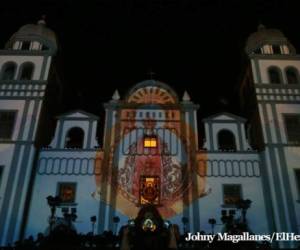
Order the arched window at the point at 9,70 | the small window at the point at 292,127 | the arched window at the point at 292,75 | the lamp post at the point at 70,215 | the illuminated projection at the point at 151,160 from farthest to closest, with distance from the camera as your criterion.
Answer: the arched window at the point at 292,75, the arched window at the point at 9,70, the small window at the point at 292,127, the illuminated projection at the point at 151,160, the lamp post at the point at 70,215

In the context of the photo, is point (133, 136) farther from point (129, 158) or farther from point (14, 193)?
point (14, 193)

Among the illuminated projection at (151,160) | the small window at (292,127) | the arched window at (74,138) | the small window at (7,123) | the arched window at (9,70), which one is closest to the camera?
the illuminated projection at (151,160)

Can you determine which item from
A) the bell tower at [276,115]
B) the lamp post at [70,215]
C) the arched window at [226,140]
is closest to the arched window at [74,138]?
the lamp post at [70,215]

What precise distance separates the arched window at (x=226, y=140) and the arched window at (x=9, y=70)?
16499 mm

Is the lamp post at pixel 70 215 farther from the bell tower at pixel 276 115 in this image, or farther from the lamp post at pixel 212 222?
the bell tower at pixel 276 115

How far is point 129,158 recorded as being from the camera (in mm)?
25766

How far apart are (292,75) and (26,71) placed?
825 inches

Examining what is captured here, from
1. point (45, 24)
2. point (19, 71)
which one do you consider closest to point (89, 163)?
point (19, 71)

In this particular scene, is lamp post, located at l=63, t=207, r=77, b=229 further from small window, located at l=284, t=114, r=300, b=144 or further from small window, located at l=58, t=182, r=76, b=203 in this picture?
small window, located at l=284, t=114, r=300, b=144

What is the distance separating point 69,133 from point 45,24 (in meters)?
11.7

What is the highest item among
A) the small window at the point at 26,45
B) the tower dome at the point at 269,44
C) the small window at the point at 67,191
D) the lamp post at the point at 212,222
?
the tower dome at the point at 269,44

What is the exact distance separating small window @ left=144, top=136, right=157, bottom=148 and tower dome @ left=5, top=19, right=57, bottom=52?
10921 mm

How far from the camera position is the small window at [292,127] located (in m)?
26.1

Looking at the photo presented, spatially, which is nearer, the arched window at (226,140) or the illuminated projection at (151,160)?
the illuminated projection at (151,160)
